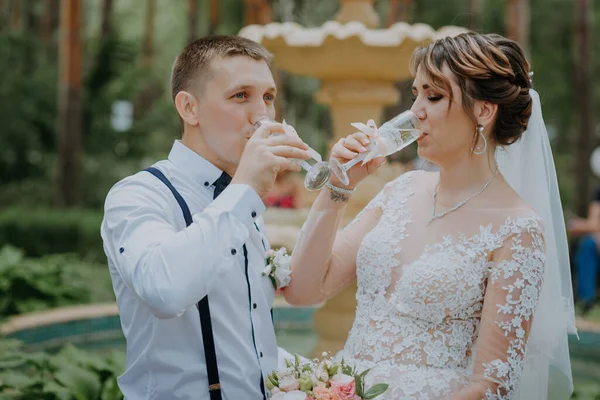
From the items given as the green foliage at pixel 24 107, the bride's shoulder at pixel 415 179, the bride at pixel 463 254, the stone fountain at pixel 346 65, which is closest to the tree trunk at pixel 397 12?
the green foliage at pixel 24 107

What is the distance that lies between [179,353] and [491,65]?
1.59 metres

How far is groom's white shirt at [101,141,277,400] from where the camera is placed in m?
2.21

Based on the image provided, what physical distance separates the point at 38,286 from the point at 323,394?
6568mm

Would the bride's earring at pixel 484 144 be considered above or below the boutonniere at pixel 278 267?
above

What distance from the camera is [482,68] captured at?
298 centimetres

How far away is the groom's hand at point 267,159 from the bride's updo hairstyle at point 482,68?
3.01 ft

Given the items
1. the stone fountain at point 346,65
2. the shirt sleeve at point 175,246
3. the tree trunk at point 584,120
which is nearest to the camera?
the shirt sleeve at point 175,246

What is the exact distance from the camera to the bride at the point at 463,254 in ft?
9.51

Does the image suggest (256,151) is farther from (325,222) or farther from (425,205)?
(425,205)

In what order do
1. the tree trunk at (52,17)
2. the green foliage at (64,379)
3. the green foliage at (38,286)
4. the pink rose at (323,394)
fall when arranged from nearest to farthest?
the pink rose at (323,394) < the green foliage at (64,379) < the green foliage at (38,286) < the tree trunk at (52,17)

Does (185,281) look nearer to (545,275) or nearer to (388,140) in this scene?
(388,140)

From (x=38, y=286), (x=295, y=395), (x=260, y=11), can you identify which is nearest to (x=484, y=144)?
(x=295, y=395)

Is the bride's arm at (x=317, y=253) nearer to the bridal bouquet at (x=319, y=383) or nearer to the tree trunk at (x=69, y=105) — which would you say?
the bridal bouquet at (x=319, y=383)

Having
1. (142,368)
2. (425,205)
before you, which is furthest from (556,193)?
(142,368)
